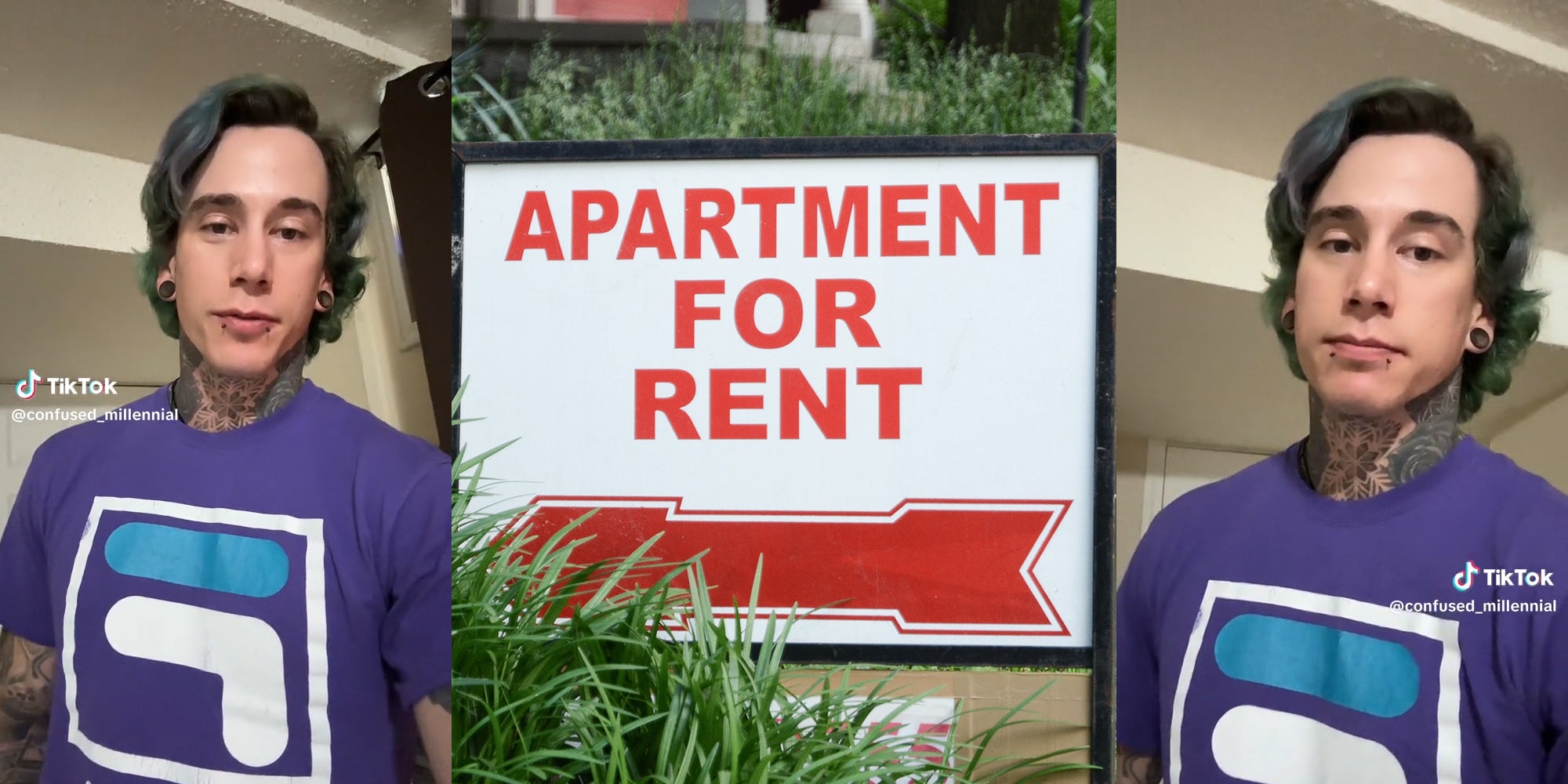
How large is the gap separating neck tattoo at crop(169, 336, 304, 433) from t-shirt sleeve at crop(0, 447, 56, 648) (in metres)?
0.23

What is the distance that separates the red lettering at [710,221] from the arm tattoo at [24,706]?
3.70 ft

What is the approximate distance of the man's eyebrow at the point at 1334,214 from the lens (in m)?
1.83

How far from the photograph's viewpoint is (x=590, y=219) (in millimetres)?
2070

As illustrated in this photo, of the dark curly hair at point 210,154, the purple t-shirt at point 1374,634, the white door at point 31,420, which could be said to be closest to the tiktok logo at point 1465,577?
the purple t-shirt at point 1374,634

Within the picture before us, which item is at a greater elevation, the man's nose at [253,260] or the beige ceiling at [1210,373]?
the man's nose at [253,260]

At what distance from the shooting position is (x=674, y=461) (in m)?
2.04

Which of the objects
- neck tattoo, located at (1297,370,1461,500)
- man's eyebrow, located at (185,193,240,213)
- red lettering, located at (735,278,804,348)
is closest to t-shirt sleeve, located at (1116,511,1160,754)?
neck tattoo, located at (1297,370,1461,500)

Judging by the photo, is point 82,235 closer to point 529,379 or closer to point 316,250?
point 316,250

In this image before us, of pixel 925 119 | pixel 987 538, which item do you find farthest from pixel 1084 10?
pixel 987 538

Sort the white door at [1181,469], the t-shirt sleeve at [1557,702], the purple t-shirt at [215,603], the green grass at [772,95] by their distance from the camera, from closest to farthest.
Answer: the t-shirt sleeve at [1557,702] < the purple t-shirt at [215,603] < the white door at [1181,469] < the green grass at [772,95]

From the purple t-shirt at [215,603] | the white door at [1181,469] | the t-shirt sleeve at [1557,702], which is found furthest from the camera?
the white door at [1181,469]

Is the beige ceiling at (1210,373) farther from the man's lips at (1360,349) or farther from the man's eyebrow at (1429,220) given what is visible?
the man's eyebrow at (1429,220)

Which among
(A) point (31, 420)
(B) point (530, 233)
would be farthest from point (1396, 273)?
(A) point (31, 420)

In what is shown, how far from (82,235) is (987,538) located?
1.43m
